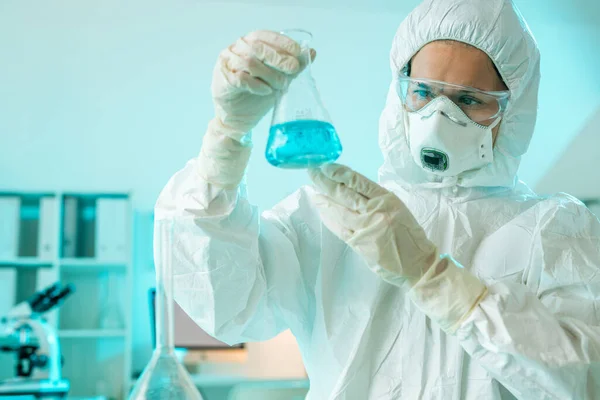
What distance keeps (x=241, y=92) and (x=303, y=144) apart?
0.44 feet

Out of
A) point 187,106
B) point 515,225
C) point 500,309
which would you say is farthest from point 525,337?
point 187,106

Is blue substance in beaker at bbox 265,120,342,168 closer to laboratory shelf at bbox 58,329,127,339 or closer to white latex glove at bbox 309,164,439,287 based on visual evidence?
white latex glove at bbox 309,164,439,287

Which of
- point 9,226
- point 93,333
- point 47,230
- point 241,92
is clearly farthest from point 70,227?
point 241,92

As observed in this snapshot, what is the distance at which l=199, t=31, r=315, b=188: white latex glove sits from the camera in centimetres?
102

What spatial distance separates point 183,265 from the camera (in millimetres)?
1177

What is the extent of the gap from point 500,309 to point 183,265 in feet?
1.67

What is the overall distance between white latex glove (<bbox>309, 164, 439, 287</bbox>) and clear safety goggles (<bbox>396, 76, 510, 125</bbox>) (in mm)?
274

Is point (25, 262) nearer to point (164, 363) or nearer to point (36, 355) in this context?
point (36, 355)

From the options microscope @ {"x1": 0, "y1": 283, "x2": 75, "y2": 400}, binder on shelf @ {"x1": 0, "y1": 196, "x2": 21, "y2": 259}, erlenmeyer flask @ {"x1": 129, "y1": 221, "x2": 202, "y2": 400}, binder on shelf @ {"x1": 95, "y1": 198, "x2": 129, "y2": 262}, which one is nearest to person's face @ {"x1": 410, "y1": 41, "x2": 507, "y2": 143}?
erlenmeyer flask @ {"x1": 129, "y1": 221, "x2": 202, "y2": 400}

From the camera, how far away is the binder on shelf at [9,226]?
4344 millimetres

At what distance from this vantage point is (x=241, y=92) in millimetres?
1060

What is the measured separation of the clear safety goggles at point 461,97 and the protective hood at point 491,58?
5 centimetres

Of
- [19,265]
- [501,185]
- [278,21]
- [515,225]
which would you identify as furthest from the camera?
[19,265]

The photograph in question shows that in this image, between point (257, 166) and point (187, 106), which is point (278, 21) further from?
point (257, 166)
